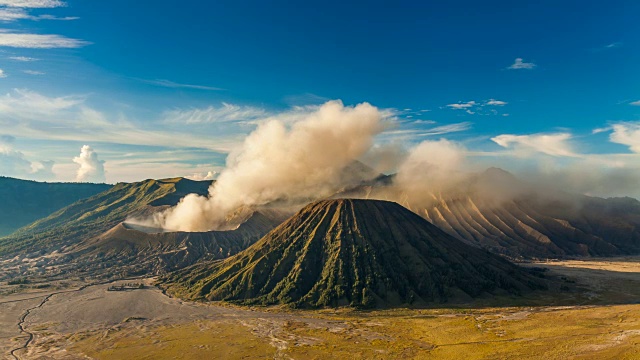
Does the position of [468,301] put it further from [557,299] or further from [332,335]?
[332,335]

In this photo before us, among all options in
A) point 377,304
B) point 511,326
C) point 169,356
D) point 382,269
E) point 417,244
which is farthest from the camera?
point 417,244

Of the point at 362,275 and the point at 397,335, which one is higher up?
the point at 362,275

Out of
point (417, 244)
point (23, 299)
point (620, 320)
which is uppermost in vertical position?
point (417, 244)

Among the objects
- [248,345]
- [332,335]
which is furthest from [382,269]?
[248,345]

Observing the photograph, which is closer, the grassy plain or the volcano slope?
the grassy plain

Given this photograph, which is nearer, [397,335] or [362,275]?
[397,335]

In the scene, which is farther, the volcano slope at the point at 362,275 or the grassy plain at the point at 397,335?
the volcano slope at the point at 362,275

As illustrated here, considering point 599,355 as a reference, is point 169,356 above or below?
below

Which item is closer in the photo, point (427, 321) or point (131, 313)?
point (427, 321)
